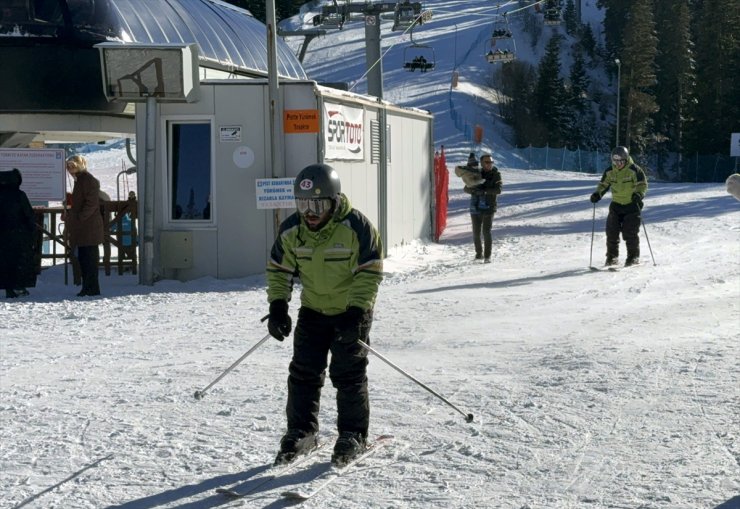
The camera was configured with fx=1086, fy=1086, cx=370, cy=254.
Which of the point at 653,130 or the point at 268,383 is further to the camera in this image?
the point at 653,130

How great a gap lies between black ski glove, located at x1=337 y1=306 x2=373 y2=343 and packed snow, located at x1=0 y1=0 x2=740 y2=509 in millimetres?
668

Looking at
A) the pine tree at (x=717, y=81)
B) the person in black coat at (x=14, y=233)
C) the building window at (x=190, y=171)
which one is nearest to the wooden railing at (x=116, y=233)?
the building window at (x=190, y=171)

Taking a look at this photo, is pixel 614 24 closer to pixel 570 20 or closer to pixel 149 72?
pixel 570 20

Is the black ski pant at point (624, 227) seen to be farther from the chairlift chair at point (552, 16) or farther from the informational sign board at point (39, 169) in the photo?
the chairlift chair at point (552, 16)

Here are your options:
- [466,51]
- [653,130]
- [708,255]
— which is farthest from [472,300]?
[466,51]

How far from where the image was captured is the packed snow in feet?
17.3

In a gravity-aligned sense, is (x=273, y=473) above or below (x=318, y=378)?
below

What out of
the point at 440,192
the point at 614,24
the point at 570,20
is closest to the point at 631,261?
the point at 440,192

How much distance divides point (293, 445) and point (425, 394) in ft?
6.56

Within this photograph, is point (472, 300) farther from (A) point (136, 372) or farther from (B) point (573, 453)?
(B) point (573, 453)

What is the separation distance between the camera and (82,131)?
60.2 ft

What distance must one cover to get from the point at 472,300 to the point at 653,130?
245ft

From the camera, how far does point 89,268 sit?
43.7 ft

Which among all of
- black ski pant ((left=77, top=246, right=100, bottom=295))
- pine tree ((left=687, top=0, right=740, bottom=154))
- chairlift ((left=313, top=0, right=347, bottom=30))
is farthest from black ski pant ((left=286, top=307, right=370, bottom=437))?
pine tree ((left=687, top=0, right=740, bottom=154))
